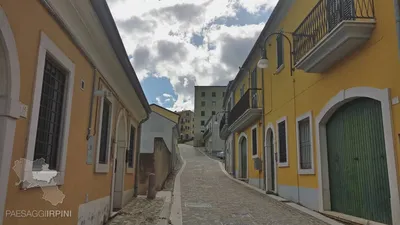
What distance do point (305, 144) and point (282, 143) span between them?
2.17 m

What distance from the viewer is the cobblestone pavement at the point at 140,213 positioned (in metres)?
7.73

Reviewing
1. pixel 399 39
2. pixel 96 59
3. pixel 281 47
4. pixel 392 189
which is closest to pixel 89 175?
pixel 96 59

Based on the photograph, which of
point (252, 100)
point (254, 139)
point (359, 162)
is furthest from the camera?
point (254, 139)

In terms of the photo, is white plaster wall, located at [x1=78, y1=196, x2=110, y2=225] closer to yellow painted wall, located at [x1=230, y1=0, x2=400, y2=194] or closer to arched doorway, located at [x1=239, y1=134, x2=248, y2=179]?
yellow painted wall, located at [x1=230, y1=0, x2=400, y2=194]

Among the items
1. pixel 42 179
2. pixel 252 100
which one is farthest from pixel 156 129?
pixel 42 179

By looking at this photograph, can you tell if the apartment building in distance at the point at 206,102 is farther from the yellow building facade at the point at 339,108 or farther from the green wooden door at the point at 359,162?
the green wooden door at the point at 359,162

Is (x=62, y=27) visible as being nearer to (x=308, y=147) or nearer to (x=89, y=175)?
(x=89, y=175)

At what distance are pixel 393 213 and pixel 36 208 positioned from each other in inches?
221

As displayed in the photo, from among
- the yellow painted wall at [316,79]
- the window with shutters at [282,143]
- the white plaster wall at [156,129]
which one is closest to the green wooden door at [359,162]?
the yellow painted wall at [316,79]

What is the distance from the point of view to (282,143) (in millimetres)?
12117

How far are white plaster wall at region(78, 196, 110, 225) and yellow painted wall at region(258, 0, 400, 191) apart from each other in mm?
5413

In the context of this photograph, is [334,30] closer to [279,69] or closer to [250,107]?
[279,69]

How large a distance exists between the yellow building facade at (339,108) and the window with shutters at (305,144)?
29 millimetres

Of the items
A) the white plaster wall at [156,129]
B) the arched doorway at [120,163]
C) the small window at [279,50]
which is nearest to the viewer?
the arched doorway at [120,163]
